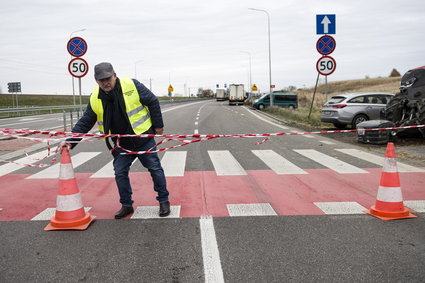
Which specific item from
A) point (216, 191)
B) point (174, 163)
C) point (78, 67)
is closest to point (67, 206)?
point (216, 191)

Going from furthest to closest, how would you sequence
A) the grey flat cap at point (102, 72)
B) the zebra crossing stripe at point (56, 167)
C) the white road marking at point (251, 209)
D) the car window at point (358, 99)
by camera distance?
the car window at point (358, 99), the zebra crossing stripe at point (56, 167), the white road marking at point (251, 209), the grey flat cap at point (102, 72)

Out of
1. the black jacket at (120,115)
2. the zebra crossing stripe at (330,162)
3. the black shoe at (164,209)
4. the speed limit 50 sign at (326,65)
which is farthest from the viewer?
the speed limit 50 sign at (326,65)

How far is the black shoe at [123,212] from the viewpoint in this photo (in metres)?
4.60

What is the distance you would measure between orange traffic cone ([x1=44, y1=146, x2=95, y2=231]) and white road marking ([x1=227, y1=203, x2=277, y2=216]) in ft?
5.75

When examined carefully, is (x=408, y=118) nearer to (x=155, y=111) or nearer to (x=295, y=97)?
(x=155, y=111)

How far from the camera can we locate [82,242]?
3875mm

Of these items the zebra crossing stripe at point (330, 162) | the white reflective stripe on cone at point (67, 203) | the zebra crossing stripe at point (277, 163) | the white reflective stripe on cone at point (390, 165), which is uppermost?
the white reflective stripe on cone at point (390, 165)

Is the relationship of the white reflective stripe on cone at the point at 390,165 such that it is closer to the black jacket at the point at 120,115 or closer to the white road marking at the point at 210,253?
the white road marking at the point at 210,253

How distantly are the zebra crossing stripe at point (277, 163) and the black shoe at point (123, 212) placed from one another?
338cm

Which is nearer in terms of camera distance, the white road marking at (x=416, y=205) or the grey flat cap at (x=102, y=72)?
the grey flat cap at (x=102, y=72)

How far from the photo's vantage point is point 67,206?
4273mm

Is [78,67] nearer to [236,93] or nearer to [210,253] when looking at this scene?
[210,253]

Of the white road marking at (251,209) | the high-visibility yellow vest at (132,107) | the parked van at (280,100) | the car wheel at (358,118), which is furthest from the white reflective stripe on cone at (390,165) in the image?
the parked van at (280,100)

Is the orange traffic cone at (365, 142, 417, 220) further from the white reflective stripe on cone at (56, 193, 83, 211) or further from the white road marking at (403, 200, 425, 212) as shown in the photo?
the white reflective stripe on cone at (56, 193, 83, 211)
